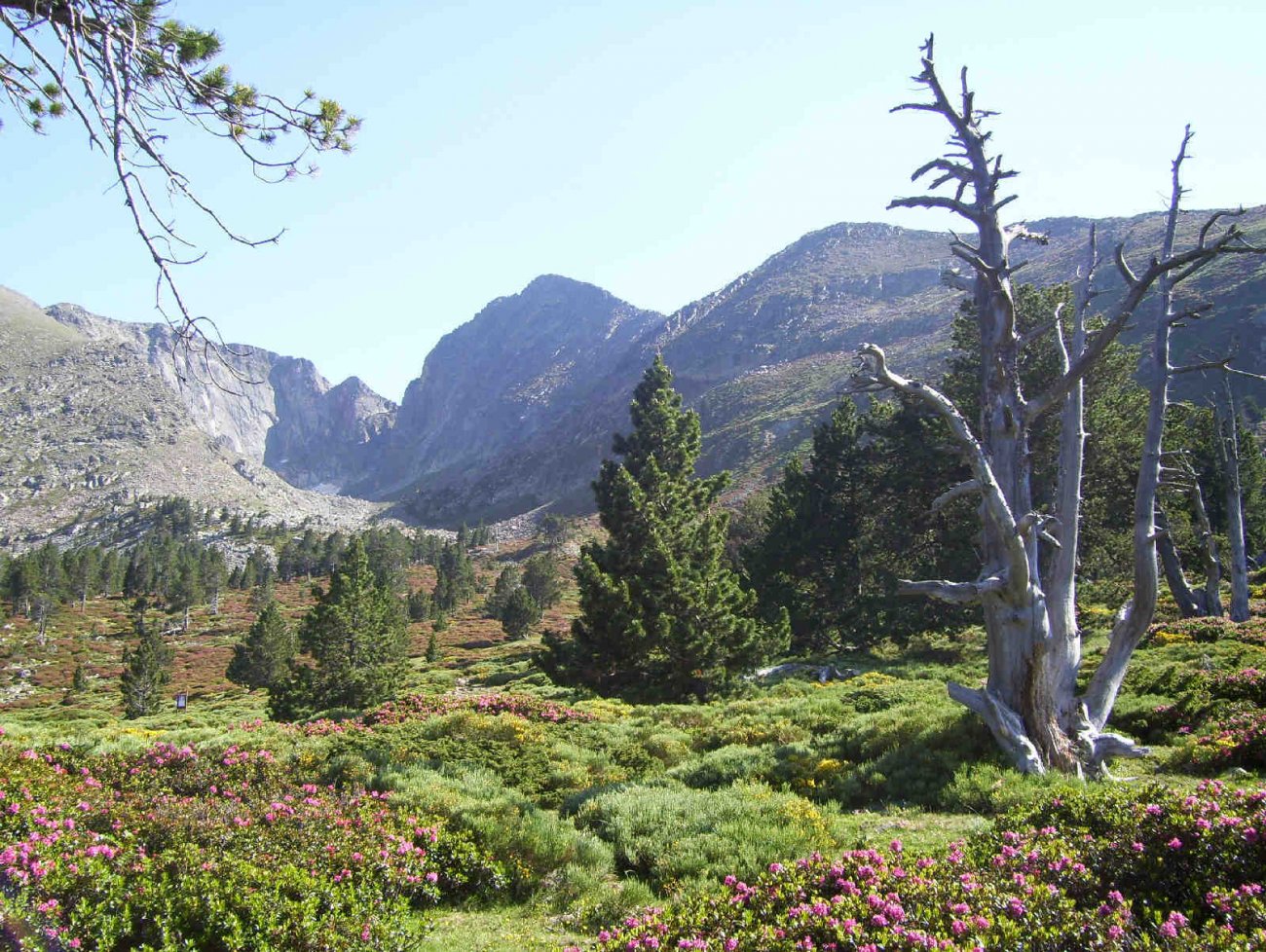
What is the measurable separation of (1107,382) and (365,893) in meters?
27.6

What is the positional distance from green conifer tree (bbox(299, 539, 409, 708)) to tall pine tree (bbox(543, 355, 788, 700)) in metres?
16.6

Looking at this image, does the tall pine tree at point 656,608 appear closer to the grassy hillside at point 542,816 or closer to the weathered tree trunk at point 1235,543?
the grassy hillside at point 542,816

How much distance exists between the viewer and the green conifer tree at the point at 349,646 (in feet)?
115

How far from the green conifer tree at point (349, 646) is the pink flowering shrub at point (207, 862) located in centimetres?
2800

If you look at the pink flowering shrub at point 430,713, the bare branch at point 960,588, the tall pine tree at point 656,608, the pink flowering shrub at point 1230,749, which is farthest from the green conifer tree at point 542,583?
the pink flowering shrub at point 1230,749

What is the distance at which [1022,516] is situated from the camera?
902cm

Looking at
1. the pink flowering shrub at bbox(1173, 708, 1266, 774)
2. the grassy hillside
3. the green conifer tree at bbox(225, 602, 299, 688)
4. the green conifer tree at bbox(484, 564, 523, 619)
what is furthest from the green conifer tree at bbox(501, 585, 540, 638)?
the pink flowering shrub at bbox(1173, 708, 1266, 774)

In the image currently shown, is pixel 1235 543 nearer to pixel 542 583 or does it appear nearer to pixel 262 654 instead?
pixel 262 654

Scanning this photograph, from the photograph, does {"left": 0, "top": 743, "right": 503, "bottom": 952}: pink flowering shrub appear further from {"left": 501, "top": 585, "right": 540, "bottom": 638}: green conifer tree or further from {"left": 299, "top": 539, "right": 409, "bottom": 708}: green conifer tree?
{"left": 501, "top": 585, "right": 540, "bottom": 638}: green conifer tree

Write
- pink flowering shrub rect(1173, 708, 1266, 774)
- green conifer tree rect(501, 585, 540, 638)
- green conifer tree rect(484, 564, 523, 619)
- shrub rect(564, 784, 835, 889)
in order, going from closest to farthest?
shrub rect(564, 784, 835, 889), pink flowering shrub rect(1173, 708, 1266, 774), green conifer tree rect(501, 585, 540, 638), green conifer tree rect(484, 564, 523, 619)

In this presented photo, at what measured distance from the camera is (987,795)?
7.91 metres

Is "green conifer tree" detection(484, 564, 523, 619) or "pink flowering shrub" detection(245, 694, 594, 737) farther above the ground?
"pink flowering shrub" detection(245, 694, 594, 737)

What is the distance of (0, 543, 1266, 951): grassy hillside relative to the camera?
5191 mm

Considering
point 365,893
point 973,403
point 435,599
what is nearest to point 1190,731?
point 365,893
